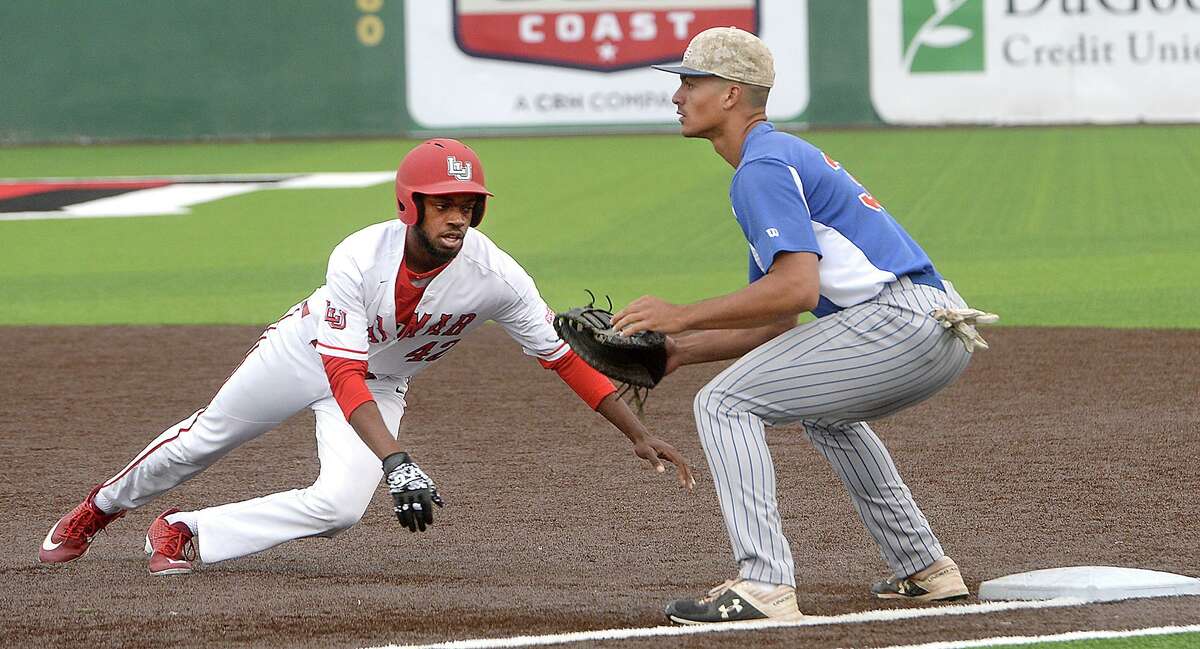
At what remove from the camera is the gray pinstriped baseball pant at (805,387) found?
4.67m

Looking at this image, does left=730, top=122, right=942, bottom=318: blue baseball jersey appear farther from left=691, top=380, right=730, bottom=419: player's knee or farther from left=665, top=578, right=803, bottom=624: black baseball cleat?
left=665, top=578, right=803, bottom=624: black baseball cleat

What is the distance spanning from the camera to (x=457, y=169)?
16.9ft

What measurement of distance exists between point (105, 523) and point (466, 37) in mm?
17985

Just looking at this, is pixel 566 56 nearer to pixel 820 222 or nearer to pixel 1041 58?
pixel 1041 58

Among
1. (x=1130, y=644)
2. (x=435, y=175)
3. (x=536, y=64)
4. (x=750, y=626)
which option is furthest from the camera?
(x=536, y=64)

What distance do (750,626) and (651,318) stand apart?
0.87 m

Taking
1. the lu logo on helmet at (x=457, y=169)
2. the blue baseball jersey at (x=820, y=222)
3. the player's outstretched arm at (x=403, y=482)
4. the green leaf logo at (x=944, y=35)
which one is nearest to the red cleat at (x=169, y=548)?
the player's outstretched arm at (x=403, y=482)

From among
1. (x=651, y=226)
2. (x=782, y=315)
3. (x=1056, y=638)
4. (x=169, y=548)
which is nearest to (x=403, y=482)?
(x=782, y=315)

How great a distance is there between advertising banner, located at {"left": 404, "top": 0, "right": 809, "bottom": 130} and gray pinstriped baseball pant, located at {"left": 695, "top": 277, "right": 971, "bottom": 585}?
712 inches

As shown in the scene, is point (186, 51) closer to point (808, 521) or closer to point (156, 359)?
point (156, 359)

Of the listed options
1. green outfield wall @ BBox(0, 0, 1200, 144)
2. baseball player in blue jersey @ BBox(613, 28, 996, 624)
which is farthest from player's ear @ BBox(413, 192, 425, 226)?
green outfield wall @ BBox(0, 0, 1200, 144)

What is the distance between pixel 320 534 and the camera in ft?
18.0

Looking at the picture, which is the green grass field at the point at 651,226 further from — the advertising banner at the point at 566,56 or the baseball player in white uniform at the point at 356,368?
the baseball player in white uniform at the point at 356,368

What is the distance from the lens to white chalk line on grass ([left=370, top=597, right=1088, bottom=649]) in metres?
4.41
